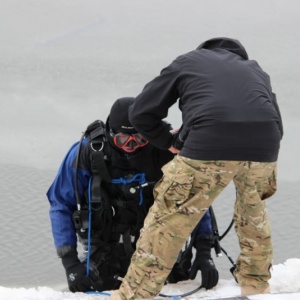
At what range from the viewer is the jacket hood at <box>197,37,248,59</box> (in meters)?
2.42

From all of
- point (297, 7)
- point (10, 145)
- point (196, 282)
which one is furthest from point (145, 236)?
point (297, 7)

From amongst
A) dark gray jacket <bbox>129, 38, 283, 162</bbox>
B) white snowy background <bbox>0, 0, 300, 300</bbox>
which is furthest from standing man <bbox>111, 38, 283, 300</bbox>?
white snowy background <bbox>0, 0, 300, 300</bbox>

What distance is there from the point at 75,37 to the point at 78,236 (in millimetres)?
3521

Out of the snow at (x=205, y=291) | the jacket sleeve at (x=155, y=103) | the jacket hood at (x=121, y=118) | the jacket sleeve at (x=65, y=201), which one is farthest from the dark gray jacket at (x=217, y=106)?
the snow at (x=205, y=291)

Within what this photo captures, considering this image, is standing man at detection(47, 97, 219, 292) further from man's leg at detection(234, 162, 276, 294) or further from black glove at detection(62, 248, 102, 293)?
man's leg at detection(234, 162, 276, 294)

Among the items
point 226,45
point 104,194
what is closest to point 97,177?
point 104,194

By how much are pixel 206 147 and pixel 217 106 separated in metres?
0.13

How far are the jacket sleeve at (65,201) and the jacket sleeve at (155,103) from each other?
34cm

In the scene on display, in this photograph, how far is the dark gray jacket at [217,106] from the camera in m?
2.21

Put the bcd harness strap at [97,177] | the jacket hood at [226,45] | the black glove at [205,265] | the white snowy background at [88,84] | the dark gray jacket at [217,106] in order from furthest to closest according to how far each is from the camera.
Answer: the white snowy background at [88,84], the black glove at [205,265], the bcd harness strap at [97,177], the jacket hood at [226,45], the dark gray jacket at [217,106]

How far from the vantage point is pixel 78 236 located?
2.75m

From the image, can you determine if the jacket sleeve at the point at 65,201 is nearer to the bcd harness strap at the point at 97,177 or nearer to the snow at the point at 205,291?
the bcd harness strap at the point at 97,177

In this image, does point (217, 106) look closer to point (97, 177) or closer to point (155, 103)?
point (155, 103)

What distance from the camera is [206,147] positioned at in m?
2.21
